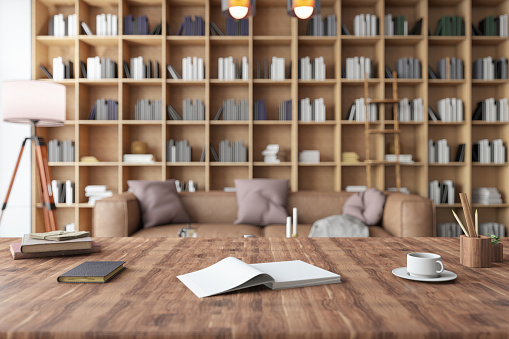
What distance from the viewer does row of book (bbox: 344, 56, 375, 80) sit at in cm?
482

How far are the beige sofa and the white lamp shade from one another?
3.05 feet

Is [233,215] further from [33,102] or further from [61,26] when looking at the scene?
[61,26]

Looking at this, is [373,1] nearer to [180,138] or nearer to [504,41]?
[504,41]

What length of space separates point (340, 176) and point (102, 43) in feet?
10.5

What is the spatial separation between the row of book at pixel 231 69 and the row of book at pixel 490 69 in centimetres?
268

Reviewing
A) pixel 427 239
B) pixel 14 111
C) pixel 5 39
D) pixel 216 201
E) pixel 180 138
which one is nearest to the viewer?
pixel 427 239

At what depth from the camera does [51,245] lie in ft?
A: 4.40

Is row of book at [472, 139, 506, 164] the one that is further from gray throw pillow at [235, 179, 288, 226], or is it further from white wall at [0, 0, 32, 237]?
white wall at [0, 0, 32, 237]

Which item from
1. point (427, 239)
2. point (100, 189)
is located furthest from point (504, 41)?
point (100, 189)

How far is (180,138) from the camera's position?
5109 mm

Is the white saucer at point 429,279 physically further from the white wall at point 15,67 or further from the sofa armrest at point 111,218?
the white wall at point 15,67

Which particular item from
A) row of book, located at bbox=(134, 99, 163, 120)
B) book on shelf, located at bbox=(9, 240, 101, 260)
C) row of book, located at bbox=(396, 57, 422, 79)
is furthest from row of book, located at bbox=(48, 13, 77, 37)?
book on shelf, located at bbox=(9, 240, 101, 260)

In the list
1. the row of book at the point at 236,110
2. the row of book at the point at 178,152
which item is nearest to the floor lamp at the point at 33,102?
the row of book at the point at 178,152

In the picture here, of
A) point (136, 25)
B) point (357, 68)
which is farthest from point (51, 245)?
point (357, 68)
